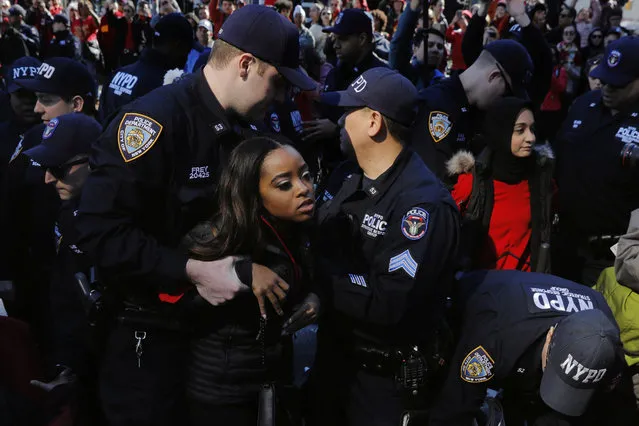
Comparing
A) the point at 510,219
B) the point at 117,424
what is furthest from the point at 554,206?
the point at 117,424

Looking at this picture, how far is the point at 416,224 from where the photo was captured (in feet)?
8.52

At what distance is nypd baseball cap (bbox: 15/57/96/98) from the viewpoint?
4.28 m

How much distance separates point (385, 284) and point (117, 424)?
44.0 inches

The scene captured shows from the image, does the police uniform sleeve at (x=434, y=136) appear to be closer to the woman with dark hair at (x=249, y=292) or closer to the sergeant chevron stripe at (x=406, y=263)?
the sergeant chevron stripe at (x=406, y=263)

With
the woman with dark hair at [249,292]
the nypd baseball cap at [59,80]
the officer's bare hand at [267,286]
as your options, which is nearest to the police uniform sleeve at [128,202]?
the woman with dark hair at [249,292]

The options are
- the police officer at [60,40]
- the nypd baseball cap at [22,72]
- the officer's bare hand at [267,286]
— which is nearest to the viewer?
the officer's bare hand at [267,286]

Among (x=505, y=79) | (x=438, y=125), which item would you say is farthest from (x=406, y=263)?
(x=505, y=79)

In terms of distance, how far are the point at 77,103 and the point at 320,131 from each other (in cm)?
171

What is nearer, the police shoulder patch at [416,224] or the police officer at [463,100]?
the police shoulder patch at [416,224]

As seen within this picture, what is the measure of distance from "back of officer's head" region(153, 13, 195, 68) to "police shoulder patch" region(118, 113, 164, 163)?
10.6 feet

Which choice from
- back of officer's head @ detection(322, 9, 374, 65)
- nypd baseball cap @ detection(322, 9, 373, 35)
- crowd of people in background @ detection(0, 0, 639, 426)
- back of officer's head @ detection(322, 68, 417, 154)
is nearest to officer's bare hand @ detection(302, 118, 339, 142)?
crowd of people in background @ detection(0, 0, 639, 426)

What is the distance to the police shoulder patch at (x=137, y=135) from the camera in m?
2.32

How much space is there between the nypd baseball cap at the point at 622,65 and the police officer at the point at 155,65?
3124 mm

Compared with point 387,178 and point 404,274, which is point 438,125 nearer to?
point 387,178
